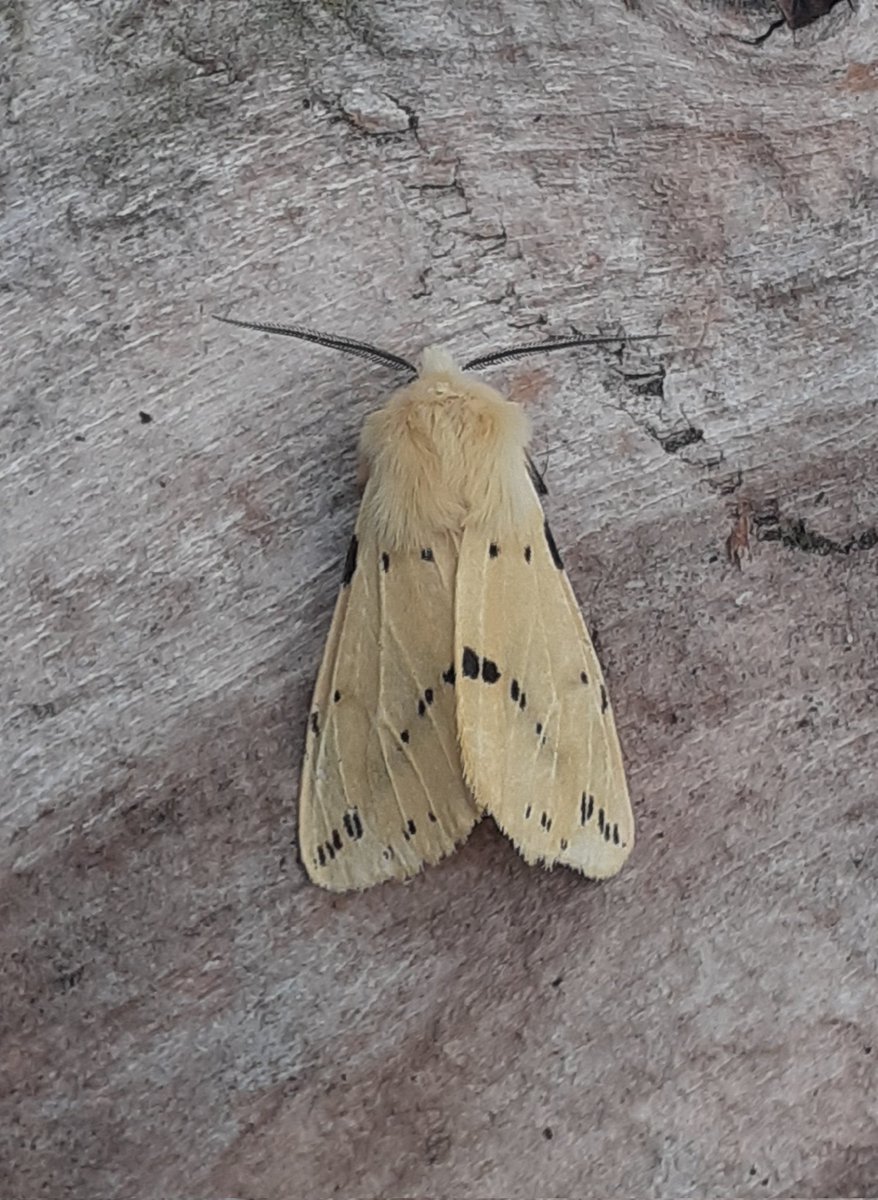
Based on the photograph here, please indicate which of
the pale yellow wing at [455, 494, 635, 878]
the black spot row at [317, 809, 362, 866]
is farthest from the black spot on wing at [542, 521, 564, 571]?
the black spot row at [317, 809, 362, 866]

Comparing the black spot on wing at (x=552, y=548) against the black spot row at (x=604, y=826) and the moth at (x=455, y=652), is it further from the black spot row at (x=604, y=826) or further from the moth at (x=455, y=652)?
the black spot row at (x=604, y=826)

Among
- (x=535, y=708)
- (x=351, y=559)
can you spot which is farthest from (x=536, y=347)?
(x=535, y=708)

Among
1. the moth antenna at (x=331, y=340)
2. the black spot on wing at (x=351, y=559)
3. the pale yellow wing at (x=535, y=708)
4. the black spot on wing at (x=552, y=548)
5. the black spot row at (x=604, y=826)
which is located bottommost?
the black spot row at (x=604, y=826)

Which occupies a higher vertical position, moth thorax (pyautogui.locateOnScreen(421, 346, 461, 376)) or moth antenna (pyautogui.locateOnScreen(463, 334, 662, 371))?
moth thorax (pyautogui.locateOnScreen(421, 346, 461, 376))

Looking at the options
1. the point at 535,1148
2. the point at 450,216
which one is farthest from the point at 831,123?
the point at 535,1148

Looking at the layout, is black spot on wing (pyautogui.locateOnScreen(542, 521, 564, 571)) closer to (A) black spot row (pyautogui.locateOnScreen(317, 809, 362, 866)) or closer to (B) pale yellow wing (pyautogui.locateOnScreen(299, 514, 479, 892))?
(B) pale yellow wing (pyautogui.locateOnScreen(299, 514, 479, 892))

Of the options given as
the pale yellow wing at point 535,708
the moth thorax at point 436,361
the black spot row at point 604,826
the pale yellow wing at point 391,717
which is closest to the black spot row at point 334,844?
the pale yellow wing at point 391,717

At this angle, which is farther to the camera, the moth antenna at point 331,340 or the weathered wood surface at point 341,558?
the moth antenna at point 331,340

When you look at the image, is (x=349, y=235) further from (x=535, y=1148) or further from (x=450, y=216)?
(x=535, y=1148)
